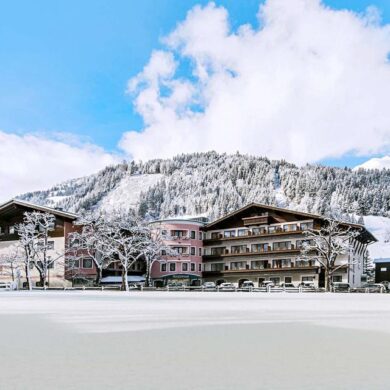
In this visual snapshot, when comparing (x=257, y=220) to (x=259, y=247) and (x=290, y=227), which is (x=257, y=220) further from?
(x=290, y=227)

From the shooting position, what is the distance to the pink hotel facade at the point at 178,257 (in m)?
77.1

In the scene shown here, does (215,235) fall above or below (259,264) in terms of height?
above

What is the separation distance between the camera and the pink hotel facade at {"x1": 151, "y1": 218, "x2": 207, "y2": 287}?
77062 millimetres

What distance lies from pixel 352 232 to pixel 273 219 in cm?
1582

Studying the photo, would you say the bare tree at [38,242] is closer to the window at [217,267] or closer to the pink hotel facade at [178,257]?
the pink hotel facade at [178,257]

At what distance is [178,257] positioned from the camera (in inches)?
3034

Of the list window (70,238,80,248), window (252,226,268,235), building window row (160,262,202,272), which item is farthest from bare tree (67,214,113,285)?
window (252,226,268,235)

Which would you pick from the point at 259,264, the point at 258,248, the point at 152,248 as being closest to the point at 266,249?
the point at 258,248

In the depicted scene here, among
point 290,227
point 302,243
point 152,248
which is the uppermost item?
point 290,227

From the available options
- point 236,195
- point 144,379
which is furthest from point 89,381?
point 236,195

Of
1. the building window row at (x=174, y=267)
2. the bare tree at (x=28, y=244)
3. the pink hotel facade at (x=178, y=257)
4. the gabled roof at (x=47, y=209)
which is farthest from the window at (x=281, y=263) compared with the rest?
the bare tree at (x=28, y=244)

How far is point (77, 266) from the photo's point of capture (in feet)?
235

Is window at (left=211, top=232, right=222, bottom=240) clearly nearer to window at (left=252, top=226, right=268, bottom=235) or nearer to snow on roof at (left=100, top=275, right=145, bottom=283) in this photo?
window at (left=252, top=226, right=268, bottom=235)

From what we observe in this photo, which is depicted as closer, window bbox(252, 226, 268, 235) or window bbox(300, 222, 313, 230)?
window bbox(300, 222, 313, 230)
